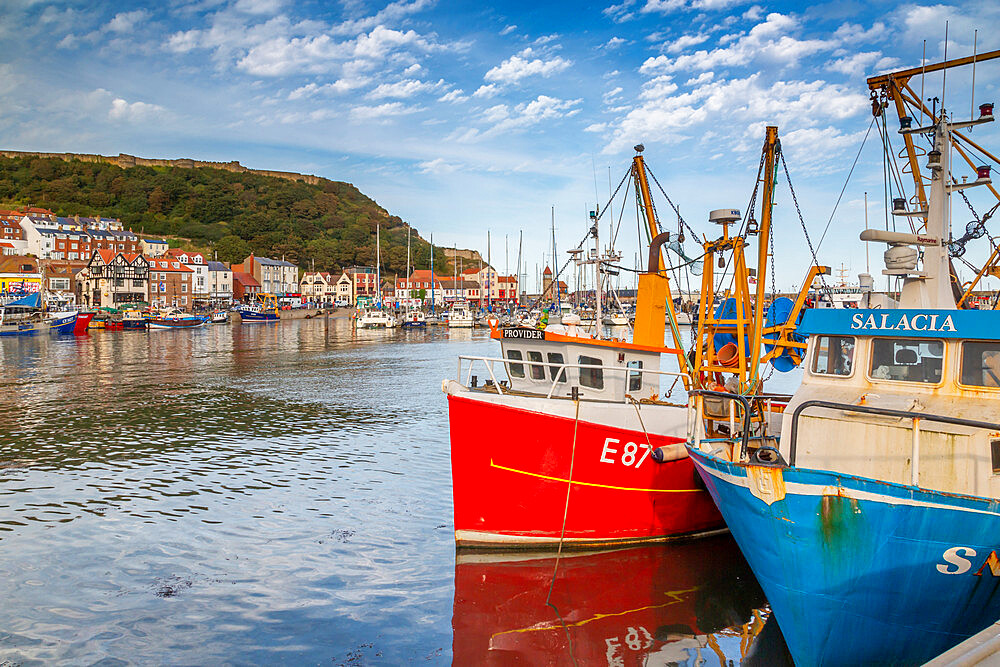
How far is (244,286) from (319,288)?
911 inches

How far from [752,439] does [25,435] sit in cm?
2335

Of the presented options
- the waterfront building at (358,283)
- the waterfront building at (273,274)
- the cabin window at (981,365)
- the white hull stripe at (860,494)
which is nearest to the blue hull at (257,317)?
the waterfront building at (273,274)

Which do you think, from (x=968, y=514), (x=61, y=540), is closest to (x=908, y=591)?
(x=968, y=514)

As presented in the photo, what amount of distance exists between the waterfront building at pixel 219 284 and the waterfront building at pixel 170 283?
5.88 m

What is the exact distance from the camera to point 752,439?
405 inches

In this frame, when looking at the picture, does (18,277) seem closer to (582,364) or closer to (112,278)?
(112,278)

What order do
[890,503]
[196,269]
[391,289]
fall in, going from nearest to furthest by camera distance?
[890,503], [196,269], [391,289]

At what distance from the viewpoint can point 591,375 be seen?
1421 centimetres

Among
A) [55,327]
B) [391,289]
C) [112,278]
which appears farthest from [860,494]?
[391,289]

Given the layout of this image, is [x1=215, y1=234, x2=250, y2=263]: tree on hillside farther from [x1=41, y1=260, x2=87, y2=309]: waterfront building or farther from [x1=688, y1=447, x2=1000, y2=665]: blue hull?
[x1=688, y1=447, x2=1000, y2=665]: blue hull

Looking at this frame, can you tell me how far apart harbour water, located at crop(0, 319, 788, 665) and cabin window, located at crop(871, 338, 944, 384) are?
13.7ft

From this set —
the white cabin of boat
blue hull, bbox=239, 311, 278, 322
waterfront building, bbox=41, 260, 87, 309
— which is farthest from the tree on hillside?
the white cabin of boat

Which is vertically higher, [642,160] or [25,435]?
[642,160]

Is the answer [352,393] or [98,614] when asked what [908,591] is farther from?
[352,393]
